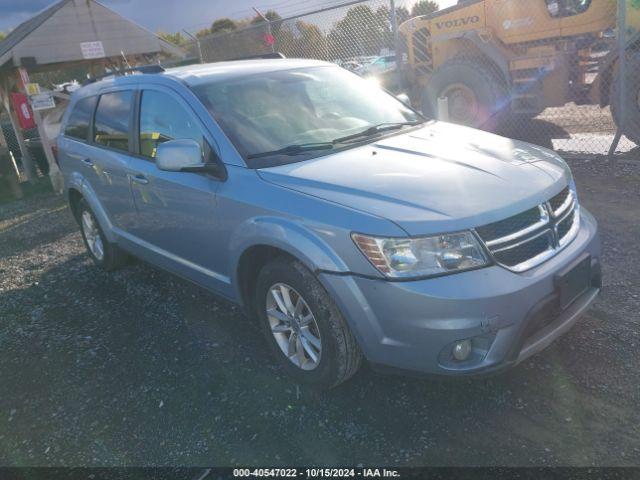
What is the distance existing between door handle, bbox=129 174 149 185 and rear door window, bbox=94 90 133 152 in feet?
0.97

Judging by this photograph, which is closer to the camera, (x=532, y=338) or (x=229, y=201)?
(x=532, y=338)

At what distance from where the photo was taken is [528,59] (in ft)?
27.9

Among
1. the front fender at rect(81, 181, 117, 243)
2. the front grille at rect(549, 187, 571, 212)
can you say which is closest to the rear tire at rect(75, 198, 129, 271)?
the front fender at rect(81, 181, 117, 243)

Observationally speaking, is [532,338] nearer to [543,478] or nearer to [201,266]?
[543,478]

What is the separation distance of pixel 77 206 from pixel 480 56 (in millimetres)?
6738

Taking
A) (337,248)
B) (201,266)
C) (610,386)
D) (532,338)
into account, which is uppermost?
(337,248)

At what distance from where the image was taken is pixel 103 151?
16.1 ft

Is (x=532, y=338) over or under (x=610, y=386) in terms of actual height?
over

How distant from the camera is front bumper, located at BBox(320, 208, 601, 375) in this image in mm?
2584

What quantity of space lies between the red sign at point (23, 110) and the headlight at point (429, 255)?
33.8 ft

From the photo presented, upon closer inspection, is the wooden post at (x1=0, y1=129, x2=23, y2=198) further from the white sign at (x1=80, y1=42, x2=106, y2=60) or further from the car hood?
the car hood

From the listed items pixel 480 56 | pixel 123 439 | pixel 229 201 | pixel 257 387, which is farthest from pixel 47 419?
pixel 480 56

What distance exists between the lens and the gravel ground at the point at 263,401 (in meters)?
2.79

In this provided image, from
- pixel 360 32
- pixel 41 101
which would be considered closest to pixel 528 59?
pixel 360 32
